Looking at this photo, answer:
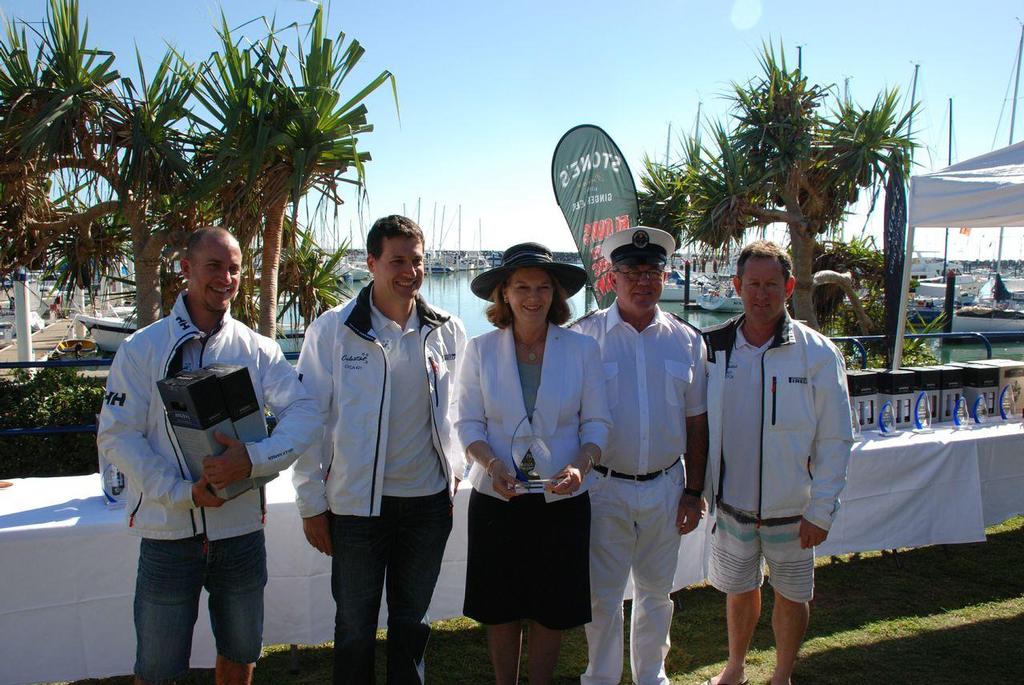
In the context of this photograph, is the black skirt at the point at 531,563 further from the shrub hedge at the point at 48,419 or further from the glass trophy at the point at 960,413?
the shrub hedge at the point at 48,419

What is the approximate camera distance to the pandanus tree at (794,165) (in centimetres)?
924

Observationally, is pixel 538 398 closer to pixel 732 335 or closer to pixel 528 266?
pixel 528 266

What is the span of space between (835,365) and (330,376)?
183 cm

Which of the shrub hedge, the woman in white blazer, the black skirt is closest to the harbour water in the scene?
the woman in white blazer

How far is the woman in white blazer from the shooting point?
7.67 ft

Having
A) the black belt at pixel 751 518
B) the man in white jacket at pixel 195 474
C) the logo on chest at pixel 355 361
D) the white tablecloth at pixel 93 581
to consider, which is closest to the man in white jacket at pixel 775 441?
the black belt at pixel 751 518

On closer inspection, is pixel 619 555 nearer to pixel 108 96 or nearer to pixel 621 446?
pixel 621 446

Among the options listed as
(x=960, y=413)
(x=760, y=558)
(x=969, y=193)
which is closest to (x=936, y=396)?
(x=960, y=413)

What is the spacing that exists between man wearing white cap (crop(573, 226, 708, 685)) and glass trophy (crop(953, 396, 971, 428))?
2.78 meters

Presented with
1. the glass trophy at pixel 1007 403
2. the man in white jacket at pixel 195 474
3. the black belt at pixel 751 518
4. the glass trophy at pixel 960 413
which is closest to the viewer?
the man in white jacket at pixel 195 474

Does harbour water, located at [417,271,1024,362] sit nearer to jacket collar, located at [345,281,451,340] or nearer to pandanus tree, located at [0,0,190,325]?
jacket collar, located at [345,281,451,340]

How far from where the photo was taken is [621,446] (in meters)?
2.55

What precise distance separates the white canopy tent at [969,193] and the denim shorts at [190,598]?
4371 millimetres

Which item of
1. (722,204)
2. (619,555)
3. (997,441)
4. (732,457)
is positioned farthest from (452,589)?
(722,204)
